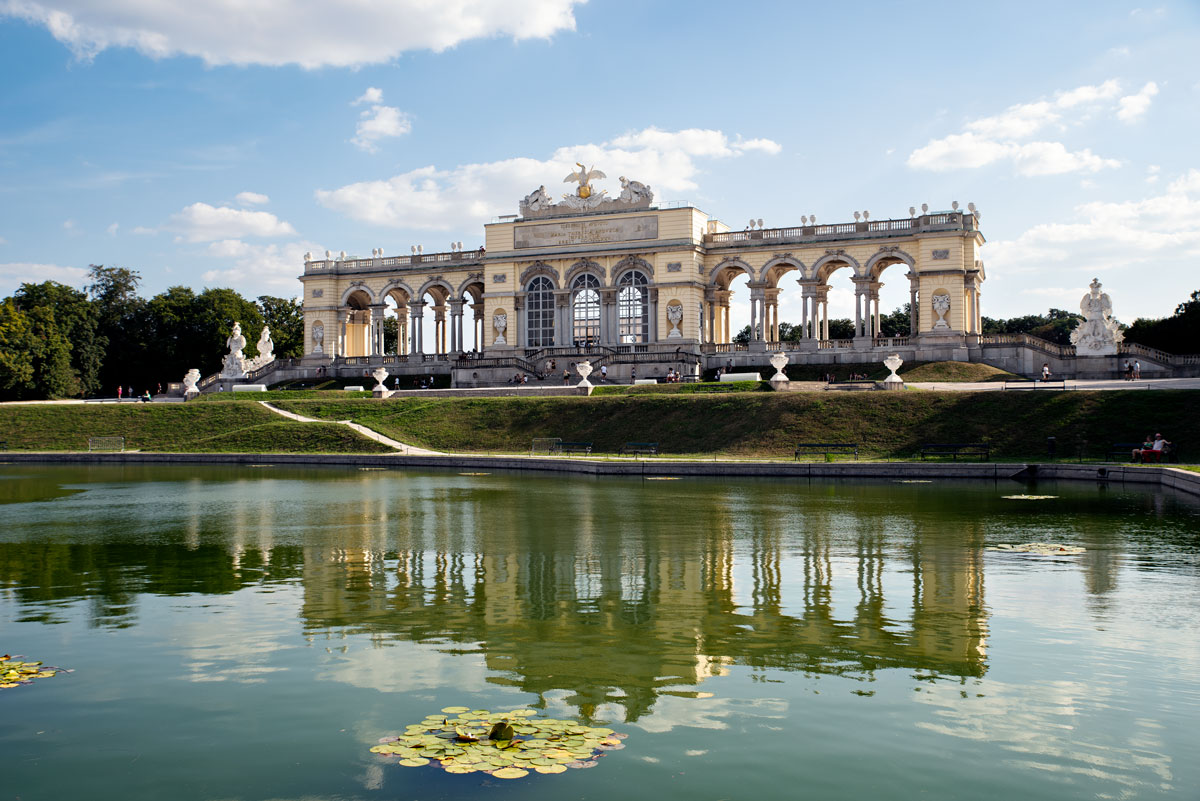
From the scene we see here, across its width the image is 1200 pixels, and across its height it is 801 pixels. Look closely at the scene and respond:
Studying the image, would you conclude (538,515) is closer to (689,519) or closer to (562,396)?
(689,519)

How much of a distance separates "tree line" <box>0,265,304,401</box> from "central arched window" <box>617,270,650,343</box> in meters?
36.5

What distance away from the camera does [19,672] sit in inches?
375

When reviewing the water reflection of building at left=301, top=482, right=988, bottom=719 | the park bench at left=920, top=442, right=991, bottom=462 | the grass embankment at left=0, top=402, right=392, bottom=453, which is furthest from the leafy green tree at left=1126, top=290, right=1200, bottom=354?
the water reflection of building at left=301, top=482, right=988, bottom=719

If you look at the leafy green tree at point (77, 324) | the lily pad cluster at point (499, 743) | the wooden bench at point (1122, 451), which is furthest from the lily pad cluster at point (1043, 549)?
the leafy green tree at point (77, 324)

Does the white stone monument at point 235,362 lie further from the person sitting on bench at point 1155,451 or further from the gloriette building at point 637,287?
the person sitting on bench at point 1155,451

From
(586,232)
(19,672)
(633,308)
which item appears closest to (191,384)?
A: (586,232)

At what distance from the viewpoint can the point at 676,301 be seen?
6756 cm

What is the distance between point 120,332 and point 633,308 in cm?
4675

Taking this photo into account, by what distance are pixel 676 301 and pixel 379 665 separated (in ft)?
193

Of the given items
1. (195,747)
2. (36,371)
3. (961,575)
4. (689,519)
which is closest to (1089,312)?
(689,519)

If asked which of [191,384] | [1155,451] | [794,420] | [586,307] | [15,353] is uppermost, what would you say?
[586,307]

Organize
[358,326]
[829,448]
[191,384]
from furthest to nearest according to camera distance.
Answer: [358,326]
[191,384]
[829,448]

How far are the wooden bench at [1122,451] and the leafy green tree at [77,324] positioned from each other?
241 ft

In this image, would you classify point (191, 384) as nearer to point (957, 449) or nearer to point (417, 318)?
point (417, 318)
